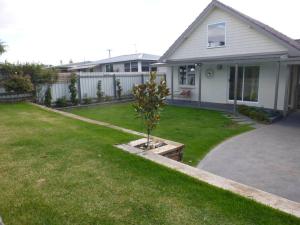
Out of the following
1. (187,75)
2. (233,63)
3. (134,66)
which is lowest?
(187,75)

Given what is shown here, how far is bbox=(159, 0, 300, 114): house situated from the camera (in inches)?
407

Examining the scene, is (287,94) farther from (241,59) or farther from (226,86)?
(226,86)

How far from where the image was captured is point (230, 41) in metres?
12.0

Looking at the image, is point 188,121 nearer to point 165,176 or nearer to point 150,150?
point 150,150

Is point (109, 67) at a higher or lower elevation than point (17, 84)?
higher

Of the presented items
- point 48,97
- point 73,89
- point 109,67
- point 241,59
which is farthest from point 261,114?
point 109,67

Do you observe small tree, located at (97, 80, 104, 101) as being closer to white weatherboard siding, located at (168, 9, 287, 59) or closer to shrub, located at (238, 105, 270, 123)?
white weatherboard siding, located at (168, 9, 287, 59)

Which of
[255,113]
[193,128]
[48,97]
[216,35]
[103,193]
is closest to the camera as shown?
[103,193]

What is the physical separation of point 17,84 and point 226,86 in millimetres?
10782

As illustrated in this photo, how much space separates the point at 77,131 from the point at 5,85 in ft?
25.5

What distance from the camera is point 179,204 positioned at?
9.25ft

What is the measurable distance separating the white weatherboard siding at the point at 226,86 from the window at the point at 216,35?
1195 millimetres

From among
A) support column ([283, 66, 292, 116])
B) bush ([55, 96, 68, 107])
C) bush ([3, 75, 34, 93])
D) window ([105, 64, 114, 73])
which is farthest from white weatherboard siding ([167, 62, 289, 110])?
window ([105, 64, 114, 73])

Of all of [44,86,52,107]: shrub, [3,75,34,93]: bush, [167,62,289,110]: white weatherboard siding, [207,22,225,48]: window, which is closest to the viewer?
[167,62,289,110]: white weatherboard siding
